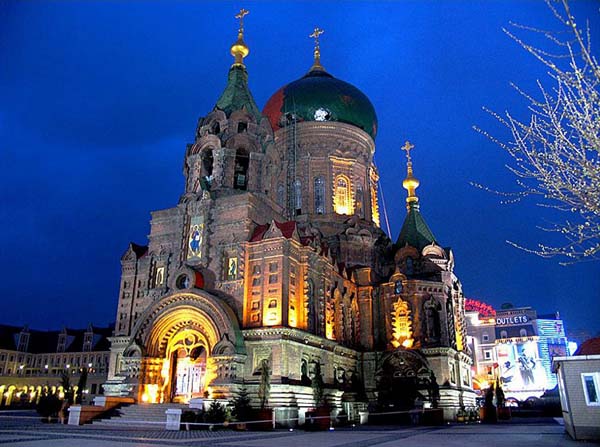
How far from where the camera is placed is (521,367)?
188 ft

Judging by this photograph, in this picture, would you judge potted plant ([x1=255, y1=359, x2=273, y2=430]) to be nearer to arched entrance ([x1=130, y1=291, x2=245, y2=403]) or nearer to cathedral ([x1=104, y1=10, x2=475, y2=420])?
cathedral ([x1=104, y1=10, x2=475, y2=420])

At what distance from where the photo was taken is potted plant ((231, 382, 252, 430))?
2103cm

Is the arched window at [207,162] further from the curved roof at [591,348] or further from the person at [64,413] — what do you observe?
the curved roof at [591,348]

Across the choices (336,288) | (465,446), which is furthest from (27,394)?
(465,446)

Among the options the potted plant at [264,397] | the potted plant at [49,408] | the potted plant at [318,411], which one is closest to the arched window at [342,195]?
the potted plant at [318,411]

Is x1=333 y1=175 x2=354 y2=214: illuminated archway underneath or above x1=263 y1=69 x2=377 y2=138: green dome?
underneath

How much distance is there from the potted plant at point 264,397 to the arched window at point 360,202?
17.9m

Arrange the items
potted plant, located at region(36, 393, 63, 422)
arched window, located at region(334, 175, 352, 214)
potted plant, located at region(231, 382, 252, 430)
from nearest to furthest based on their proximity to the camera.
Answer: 1. potted plant, located at region(231, 382, 252, 430)
2. potted plant, located at region(36, 393, 63, 422)
3. arched window, located at region(334, 175, 352, 214)

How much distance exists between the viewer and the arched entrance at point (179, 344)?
24.3m

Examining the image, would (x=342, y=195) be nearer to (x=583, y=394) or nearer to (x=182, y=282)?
(x=182, y=282)

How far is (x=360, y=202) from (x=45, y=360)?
37.4m

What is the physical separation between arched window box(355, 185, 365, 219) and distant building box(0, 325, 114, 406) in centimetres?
2875

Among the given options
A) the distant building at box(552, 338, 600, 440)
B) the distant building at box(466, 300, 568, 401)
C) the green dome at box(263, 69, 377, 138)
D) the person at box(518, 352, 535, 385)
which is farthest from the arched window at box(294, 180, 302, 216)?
the person at box(518, 352, 535, 385)

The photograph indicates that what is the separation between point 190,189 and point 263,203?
5.36 m
